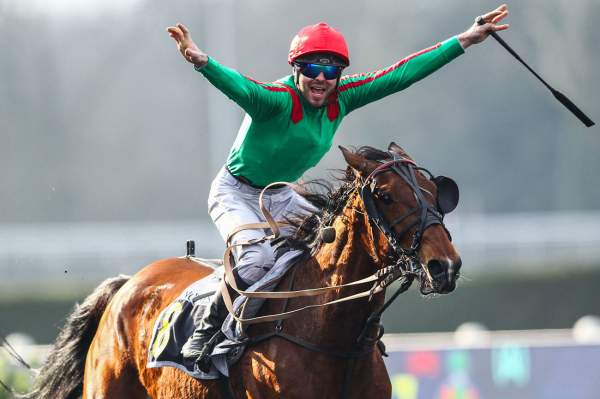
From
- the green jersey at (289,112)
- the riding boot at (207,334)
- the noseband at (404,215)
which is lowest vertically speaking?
the riding boot at (207,334)

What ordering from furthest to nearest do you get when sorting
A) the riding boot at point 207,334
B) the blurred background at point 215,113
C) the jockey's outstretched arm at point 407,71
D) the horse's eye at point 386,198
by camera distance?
the blurred background at point 215,113 → the jockey's outstretched arm at point 407,71 → the riding boot at point 207,334 → the horse's eye at point 386,198

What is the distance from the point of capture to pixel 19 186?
38156mm

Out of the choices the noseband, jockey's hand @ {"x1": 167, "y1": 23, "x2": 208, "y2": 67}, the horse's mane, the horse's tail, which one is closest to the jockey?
jockey's hand @ {"x1": 167, "y1": 23, "x2": 208, "y2": 67}

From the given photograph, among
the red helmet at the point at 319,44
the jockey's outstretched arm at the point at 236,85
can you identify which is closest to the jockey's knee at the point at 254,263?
the jockey's outstretched arm at the point at 236,85

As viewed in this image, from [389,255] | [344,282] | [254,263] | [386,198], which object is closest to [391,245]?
[389,255]

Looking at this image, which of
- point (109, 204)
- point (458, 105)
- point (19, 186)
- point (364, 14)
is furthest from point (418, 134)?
point (19, 186)

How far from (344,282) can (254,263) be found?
0.50m

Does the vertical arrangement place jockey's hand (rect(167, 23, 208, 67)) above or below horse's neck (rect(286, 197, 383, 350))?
above

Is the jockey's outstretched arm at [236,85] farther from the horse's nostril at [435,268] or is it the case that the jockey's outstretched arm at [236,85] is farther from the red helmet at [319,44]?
the horse's nostril at [435,268]

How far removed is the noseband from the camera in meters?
4.46

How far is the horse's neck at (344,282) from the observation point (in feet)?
15.9

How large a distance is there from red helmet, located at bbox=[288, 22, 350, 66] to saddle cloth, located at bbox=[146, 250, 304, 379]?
94 centimetres

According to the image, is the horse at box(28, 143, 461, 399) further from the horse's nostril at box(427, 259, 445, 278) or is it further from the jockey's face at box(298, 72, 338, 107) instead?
the jockey's face at box(298, 72, 338, 107)

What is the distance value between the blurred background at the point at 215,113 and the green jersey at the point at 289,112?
2072 cm
